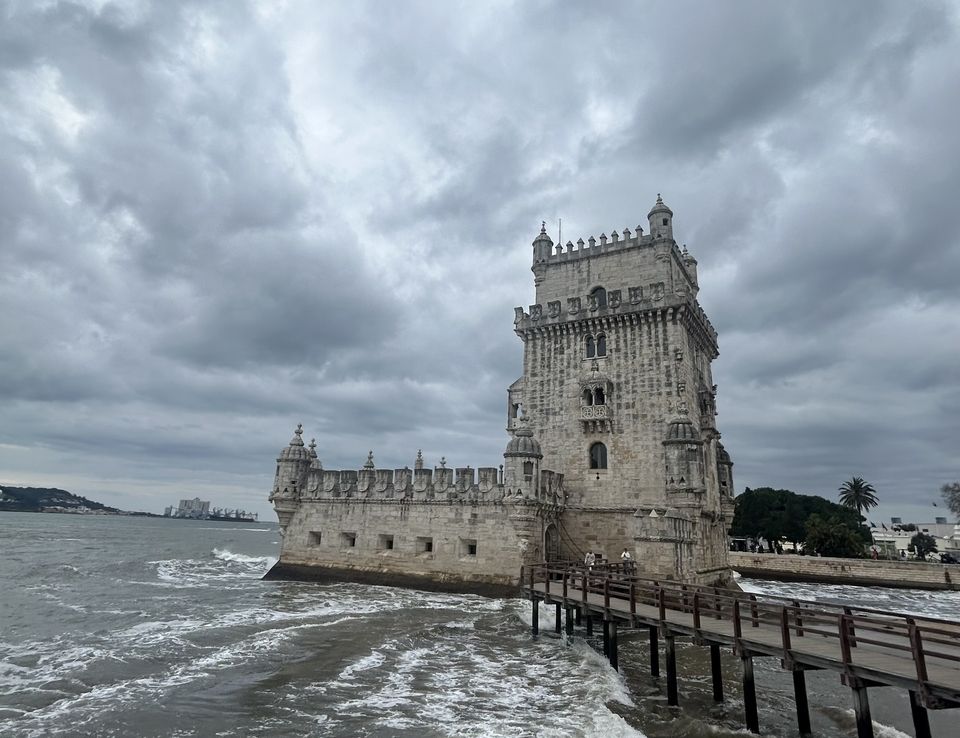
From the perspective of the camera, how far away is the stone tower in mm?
27141

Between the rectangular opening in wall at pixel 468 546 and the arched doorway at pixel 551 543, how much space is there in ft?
11.5

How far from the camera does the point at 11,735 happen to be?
11109 millimetres

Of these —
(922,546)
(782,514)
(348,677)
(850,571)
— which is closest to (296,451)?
(348,677)

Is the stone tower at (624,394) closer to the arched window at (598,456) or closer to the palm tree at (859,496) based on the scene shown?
the arched window at (598,456)

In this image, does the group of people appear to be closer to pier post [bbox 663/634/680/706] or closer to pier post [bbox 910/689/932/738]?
pier post [bbox 663/634/680/706]

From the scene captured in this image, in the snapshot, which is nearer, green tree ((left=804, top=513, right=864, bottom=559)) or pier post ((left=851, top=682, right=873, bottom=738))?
pier post ((left=851, top=682, right=873, bottom=738))

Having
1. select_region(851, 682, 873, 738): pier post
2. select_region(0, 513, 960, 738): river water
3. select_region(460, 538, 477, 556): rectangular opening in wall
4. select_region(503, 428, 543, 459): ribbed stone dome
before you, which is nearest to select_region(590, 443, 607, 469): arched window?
select_region(503, 428, 543, 459): ribbed stone dome

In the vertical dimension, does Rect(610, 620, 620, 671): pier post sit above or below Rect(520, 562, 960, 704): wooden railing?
below

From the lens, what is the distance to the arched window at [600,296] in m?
31.2

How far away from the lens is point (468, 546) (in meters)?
28.7

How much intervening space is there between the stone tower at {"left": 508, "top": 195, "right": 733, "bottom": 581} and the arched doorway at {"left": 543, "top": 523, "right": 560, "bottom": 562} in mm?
390

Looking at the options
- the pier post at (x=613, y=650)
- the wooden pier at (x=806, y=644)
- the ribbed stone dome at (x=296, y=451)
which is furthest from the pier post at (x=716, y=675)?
the ribbed stone dome at (x=296, y=451)

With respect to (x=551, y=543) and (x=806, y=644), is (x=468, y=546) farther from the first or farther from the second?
(x=806, y=644)

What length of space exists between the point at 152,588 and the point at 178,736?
79.4 feet
